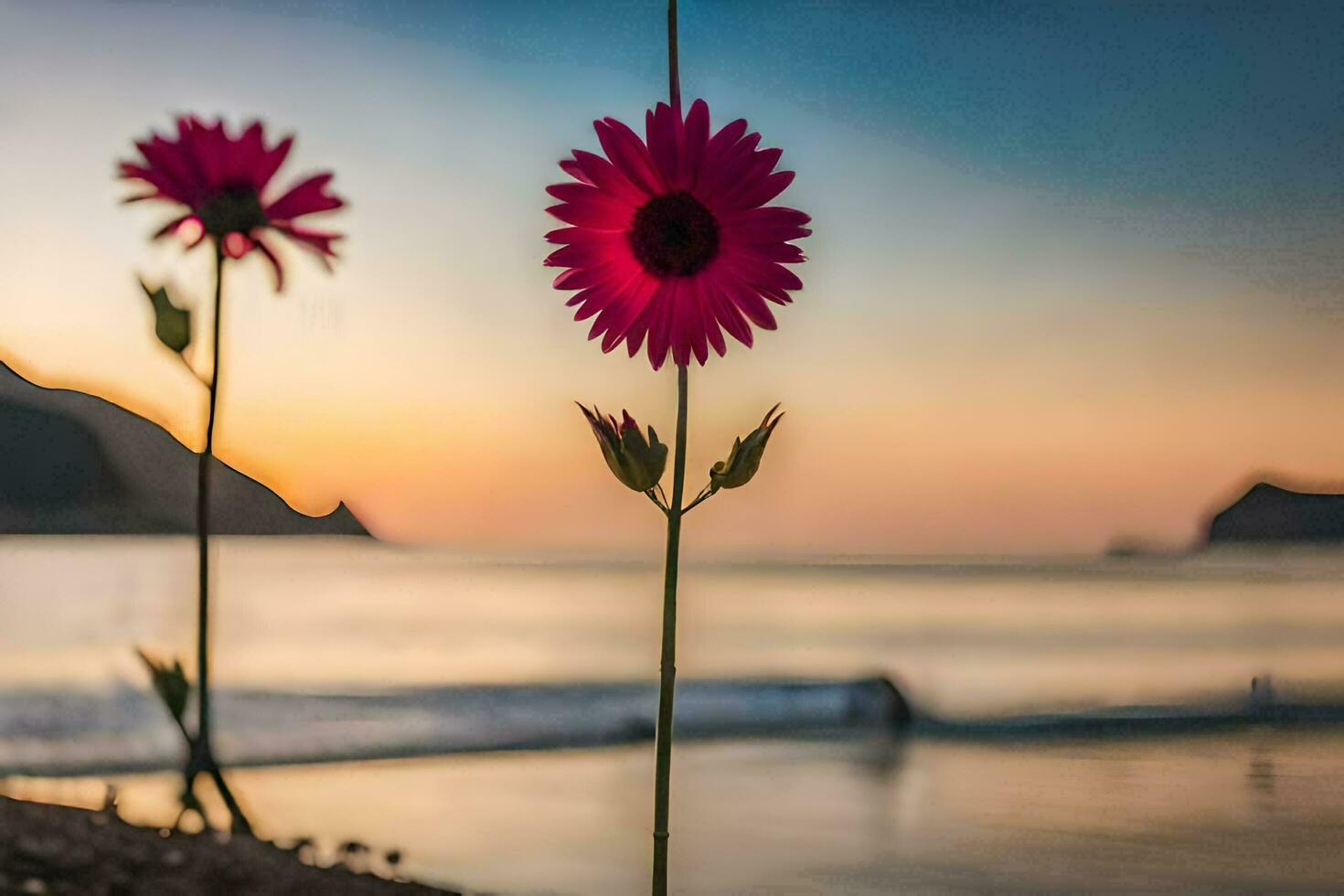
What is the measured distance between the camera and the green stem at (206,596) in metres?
1.04

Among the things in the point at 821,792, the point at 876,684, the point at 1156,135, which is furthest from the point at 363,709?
the point at 1156,135

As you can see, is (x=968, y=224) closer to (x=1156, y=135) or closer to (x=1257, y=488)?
(x=1156, y=135)

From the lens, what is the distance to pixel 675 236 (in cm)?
74

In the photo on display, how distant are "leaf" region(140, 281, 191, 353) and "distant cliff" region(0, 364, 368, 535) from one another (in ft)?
1.38

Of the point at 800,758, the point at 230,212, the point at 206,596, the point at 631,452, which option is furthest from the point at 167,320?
the point at 800,758

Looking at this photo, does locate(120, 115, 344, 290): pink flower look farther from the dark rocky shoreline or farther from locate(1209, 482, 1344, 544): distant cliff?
locate(1209, 482, 1344, 544): distant cliff

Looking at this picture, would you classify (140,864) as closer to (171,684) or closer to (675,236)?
(171,684)

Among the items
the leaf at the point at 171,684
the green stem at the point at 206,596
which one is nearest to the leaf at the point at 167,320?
the green stem at the point at 206,596

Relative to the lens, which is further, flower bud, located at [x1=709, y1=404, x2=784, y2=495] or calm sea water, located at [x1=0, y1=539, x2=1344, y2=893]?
calm sea water, located at [x1=0, y1=539, x2=1344, y2=893]

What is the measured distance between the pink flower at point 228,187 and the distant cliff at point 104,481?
42 centimetres

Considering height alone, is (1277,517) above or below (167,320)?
below

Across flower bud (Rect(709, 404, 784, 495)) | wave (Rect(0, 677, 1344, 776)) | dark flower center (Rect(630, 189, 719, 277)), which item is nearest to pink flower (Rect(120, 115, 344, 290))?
dark flower center (Rect(630, 189, 719, 277))

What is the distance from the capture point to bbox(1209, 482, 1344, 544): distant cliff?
203 cm

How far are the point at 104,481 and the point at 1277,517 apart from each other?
76.3 inches
